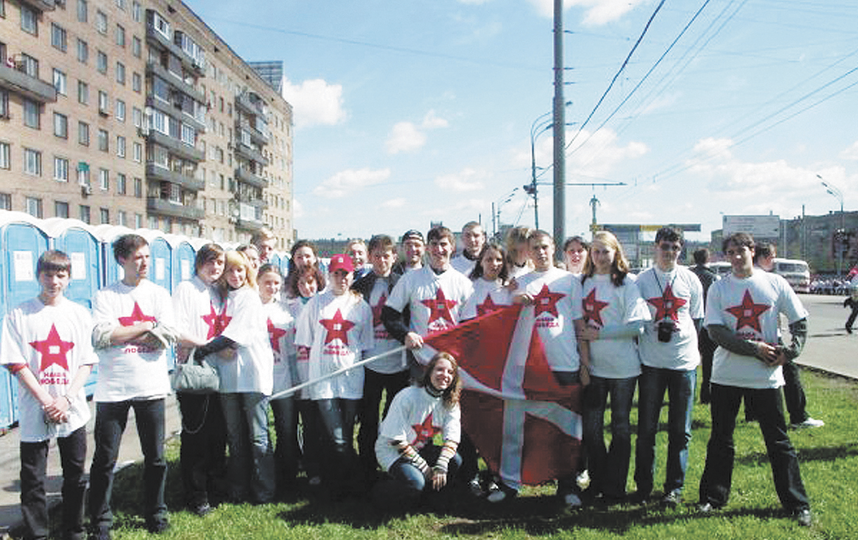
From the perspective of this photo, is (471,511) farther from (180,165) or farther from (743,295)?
(180,165)

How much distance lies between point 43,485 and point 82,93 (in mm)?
49181

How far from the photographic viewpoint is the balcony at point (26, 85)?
3706 centimetres

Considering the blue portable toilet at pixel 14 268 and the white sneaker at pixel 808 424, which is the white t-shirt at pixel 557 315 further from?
the blue portable toilet at pixel 14 268

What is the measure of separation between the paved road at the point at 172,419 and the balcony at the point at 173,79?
51338mm

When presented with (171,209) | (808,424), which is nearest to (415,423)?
(808,424)

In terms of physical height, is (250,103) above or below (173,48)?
below

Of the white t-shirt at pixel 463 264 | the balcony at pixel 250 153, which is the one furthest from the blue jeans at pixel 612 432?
the balcony at pixel 250 153

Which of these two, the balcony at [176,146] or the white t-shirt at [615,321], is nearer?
the white t-shirt at [615,321]

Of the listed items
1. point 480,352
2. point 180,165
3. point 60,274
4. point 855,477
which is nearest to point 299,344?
point 480,352

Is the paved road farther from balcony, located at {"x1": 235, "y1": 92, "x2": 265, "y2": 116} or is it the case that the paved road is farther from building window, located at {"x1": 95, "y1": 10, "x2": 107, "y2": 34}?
balcony, located at {"x1": 235, "y1": 92, "x2": 265, "y2": 116}

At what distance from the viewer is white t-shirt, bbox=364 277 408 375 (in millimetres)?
5762

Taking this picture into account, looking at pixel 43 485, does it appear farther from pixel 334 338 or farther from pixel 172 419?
pixel 172 419

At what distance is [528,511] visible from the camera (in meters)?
5.25

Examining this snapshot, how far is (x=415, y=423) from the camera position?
5238 mm
